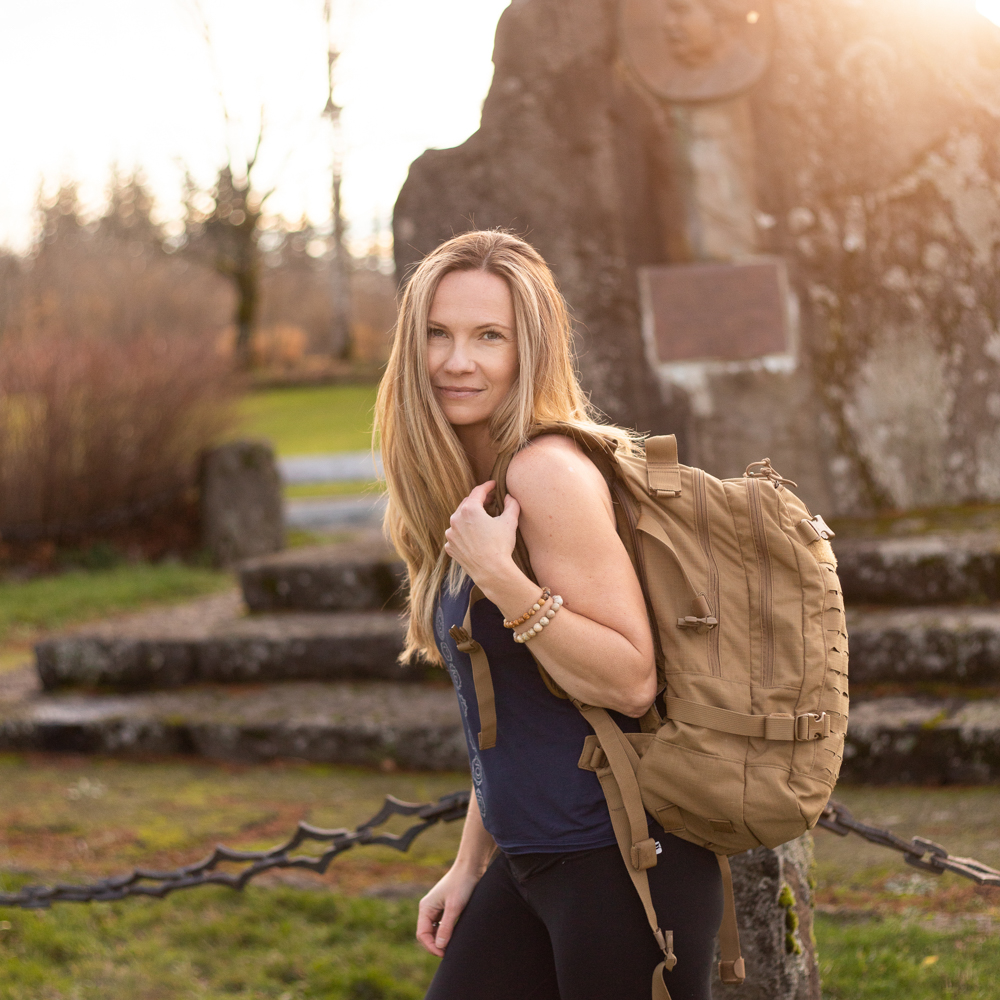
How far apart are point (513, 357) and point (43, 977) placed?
234cm

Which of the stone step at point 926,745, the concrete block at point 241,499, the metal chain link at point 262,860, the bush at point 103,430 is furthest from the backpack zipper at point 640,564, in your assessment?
the bush at point 103,430

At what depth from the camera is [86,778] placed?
15.2ft

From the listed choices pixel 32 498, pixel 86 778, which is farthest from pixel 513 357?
pixel 32 498

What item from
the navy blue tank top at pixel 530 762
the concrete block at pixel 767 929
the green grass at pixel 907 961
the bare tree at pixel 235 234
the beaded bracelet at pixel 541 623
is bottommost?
the green grass at pixel 907 961

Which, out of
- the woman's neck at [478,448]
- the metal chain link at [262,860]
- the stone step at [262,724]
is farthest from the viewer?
the stone step at [262,724]

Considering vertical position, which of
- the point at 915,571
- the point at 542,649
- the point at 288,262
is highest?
the point at 288,262

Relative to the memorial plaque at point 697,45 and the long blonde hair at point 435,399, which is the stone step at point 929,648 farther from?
the long blonde hair at point 435,399

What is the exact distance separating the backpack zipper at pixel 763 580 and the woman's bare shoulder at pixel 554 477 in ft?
0.75

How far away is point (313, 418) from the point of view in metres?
19.2

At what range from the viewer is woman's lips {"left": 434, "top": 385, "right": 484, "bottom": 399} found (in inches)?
72.2

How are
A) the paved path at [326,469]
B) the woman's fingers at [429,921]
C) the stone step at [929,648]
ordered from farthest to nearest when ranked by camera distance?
the paved path at [326,469] → the stone step at [929,648] → the woman's fingers at [429,921]

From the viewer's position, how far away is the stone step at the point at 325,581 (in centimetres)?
543

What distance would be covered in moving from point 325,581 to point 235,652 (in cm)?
61

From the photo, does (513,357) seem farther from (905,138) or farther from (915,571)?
(905,138)
